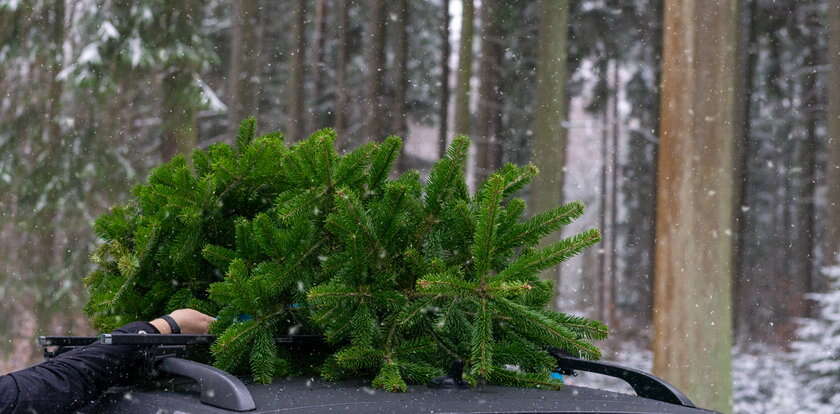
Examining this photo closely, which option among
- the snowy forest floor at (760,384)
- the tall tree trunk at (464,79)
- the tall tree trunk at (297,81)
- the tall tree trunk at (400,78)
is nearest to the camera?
the snowy forest floor at (760,384)

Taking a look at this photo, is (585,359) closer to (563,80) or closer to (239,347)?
(239,347)

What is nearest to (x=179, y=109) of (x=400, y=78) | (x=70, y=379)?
(x=400, y=78)

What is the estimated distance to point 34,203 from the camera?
15.4 metres

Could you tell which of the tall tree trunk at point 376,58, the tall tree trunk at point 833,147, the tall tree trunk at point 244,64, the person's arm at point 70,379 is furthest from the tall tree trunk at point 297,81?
the person's arm at point 70,379

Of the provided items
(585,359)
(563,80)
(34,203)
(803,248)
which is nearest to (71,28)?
(34,203)

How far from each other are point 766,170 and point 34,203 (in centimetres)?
2750

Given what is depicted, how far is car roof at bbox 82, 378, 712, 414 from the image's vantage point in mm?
2469

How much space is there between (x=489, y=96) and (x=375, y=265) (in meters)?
19.5

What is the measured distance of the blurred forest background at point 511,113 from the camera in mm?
11320

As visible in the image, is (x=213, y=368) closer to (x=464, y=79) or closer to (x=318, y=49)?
(x=464, y=79)

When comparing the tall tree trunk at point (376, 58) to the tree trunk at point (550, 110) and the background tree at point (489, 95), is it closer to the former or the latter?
the background tree at point (489, 95)

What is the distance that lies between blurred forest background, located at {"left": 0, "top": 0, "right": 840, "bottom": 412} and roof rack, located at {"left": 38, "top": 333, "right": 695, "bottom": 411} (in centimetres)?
821

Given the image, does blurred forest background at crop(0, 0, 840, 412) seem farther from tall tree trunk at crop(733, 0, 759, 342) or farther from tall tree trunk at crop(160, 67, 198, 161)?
tall tree trunk at crop(733, 0, 759, 342)

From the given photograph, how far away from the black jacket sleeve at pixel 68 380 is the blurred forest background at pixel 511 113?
9.10 metres
